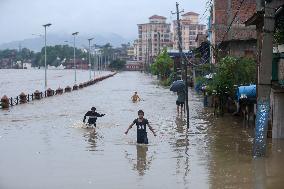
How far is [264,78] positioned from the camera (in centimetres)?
1475

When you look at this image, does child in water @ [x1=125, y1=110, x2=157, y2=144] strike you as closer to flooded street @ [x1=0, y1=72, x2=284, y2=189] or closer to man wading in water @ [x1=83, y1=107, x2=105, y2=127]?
flooded street @ [x1=0, y1=72, x2=284, y2=189]

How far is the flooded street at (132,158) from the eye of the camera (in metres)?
12.3

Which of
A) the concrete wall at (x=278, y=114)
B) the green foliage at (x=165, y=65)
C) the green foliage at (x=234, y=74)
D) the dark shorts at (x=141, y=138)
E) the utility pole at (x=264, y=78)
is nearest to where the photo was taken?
the utility pole at (x=264, y=78)

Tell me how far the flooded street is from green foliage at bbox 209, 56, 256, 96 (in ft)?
6.96

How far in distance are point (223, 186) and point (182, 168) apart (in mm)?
2259

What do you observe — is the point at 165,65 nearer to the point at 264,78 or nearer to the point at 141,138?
the point at 141,138

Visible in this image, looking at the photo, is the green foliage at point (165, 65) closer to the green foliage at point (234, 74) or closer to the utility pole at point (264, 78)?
the green foliage at point (234, 74)

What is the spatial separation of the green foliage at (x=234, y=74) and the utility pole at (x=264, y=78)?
438 inches

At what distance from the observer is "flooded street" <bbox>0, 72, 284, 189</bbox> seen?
483 inches

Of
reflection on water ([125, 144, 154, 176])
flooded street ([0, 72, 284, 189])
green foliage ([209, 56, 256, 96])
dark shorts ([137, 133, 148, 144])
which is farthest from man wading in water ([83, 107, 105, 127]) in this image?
green foliage ([209, 56, 256, 96])

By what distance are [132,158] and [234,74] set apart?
472 inches

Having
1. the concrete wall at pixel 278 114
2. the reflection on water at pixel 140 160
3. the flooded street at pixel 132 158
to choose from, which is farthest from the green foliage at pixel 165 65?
the reflection on water at pixel 140 160

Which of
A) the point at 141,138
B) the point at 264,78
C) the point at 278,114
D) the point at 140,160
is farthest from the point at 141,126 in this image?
the point at 278,114

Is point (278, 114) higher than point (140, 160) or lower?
higher
